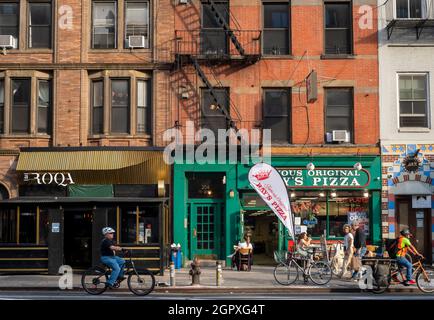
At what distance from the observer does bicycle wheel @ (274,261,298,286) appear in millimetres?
17062

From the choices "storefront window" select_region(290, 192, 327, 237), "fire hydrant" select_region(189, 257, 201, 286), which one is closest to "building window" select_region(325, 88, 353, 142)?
"storefront window" select_region(290, 192, 327, 237)

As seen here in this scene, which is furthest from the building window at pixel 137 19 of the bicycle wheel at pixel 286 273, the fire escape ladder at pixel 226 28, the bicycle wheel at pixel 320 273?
the bicycle wheel at pixel 320 273

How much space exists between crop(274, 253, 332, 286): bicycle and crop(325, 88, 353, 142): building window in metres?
7.61

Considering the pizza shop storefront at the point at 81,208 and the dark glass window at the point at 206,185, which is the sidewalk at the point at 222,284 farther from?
the dark glass window at the point at 206,185

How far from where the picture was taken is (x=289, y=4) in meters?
23.6

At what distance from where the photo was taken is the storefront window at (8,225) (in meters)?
19.8

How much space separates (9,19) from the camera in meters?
23.8

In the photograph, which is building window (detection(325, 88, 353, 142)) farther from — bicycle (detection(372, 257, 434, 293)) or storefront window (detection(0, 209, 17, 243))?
storefront window (detection(0, 209, 17, 243))

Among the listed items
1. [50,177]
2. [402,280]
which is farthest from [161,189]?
[402,280]

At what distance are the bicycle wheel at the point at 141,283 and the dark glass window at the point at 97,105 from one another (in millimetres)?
9729

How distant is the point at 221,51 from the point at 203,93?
6.08ft
